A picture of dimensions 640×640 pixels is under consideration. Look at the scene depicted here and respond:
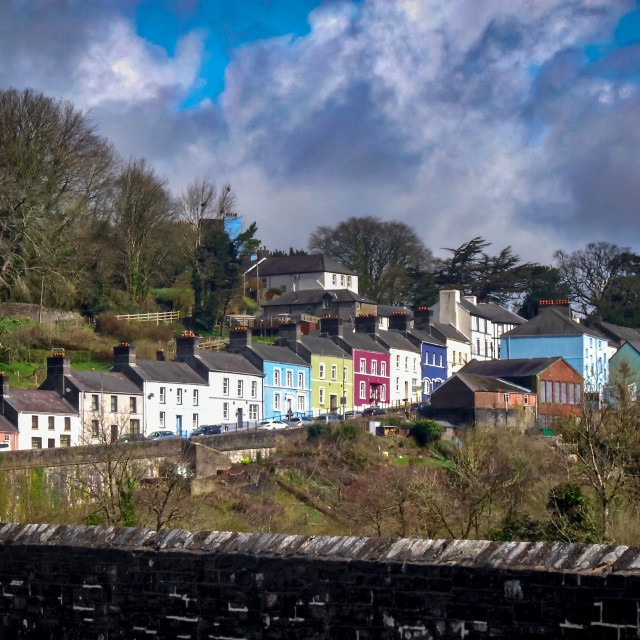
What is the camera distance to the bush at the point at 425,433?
54188mm

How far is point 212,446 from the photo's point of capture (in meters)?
46.5

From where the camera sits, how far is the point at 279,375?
62.6 meters

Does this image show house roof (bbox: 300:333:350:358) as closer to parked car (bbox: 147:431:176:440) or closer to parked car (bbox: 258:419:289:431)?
parked car (bbox: 258:419:289:431)

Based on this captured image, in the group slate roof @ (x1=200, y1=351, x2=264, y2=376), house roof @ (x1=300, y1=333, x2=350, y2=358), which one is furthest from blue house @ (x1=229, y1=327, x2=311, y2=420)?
house roof @ (x1=300, y1=333, x2=350, y2=358)

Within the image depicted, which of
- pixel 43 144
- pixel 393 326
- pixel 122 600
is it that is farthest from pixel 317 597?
pixel 393 326

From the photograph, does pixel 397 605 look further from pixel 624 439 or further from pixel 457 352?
pixel 457 352

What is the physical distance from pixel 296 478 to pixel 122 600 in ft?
122

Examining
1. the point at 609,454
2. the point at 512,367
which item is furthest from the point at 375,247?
the point at 609,454

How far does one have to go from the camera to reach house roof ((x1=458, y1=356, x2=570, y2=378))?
6341 cm

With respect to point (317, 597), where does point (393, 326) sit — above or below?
above

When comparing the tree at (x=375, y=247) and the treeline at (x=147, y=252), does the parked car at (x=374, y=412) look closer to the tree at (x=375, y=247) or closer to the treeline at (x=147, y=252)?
the treeline at (x=147, y=252)

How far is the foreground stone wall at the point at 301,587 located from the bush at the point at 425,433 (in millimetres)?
45046

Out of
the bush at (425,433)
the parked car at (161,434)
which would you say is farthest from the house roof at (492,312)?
the parked car at (161,434)

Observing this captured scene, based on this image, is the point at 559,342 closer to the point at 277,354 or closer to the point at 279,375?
the point at 277,354
